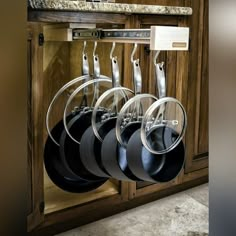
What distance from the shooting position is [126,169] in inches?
46.4

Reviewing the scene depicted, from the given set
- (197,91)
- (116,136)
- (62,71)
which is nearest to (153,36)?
(116,136)

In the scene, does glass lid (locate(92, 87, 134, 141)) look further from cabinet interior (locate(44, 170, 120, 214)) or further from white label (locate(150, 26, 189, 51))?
cabinet interior (locate(44, 170, 120, 214))

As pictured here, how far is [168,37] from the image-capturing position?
94 centimetres

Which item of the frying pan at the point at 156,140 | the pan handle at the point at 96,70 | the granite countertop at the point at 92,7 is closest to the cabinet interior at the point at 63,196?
the pan handle at the point at 96,70

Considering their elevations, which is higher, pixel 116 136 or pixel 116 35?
pixel 116 35

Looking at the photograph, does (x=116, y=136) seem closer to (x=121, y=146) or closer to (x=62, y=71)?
(x=121, y=146)

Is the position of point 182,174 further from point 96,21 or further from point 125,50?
point 96,21

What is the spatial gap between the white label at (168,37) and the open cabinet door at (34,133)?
57cm

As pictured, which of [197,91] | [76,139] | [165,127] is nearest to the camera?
[165,127]

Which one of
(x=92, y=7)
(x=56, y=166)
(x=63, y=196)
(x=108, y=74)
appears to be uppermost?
(x=92, y=7)

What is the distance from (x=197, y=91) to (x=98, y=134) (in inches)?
39.6

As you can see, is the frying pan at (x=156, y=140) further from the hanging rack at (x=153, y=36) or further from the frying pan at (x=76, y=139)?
the frying pan at (x=76, y=139)
